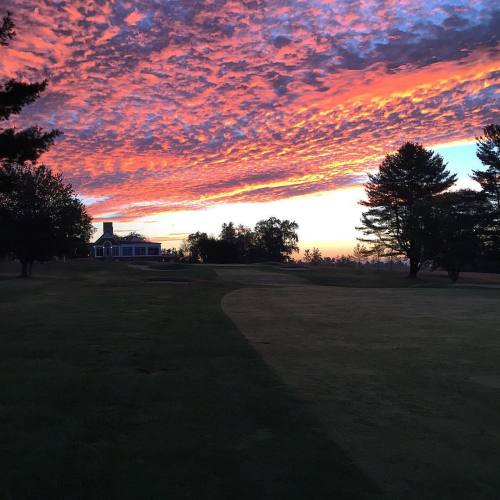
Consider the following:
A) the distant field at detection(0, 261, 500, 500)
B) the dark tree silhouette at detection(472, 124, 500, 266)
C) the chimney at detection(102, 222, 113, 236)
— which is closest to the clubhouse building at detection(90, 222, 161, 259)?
the chimney at detection(102, 222, 113, 236)

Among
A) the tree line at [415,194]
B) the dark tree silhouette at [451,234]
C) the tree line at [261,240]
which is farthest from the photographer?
the tree line at [261,240]

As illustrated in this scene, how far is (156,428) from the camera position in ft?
15.1

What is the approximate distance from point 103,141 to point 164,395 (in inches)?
1138

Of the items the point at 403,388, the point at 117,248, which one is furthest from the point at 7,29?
the point at 117,248

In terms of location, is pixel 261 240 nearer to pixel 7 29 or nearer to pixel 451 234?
pixel 451 234

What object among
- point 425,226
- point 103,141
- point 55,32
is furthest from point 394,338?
point 425,226

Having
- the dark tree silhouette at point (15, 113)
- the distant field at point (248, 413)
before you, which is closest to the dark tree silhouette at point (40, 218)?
the dark tree silhouette at point (15, 113)

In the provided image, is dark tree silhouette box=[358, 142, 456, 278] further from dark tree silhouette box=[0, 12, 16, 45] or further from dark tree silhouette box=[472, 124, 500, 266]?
dark tree silhouette box=[0, 12, 16, 45]

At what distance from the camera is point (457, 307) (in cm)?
1603

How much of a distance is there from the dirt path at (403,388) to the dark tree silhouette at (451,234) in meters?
27.9

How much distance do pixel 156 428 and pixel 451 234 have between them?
132 ft

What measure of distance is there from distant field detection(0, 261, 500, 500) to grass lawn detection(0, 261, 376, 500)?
17 mm

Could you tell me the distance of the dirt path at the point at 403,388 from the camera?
12.5 feet

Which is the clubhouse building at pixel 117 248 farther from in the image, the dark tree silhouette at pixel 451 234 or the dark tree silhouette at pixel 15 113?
the dark tree silhouette at pixel 15 113
